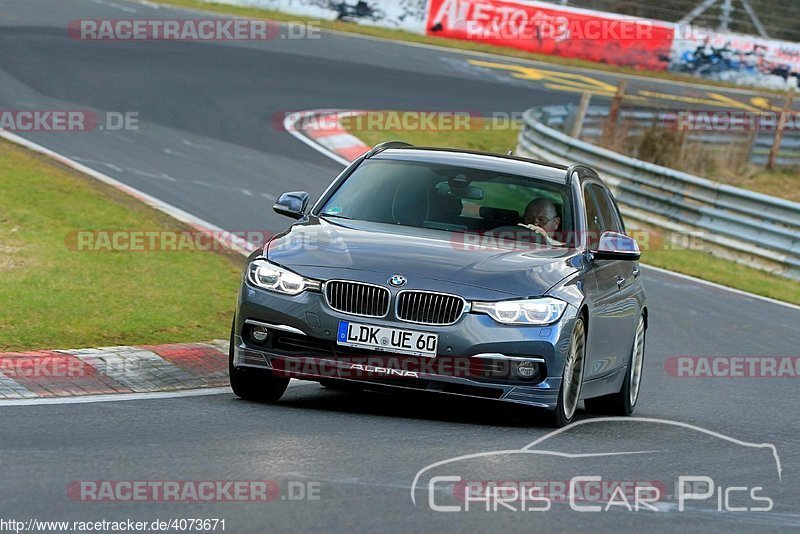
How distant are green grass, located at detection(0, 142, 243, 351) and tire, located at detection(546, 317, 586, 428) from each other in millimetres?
3297

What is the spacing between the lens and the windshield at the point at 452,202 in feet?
31.6

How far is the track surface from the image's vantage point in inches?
246

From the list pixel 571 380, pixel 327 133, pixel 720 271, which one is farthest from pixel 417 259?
pixel 327 133

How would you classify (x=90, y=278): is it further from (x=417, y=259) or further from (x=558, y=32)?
(x=558, y=32)

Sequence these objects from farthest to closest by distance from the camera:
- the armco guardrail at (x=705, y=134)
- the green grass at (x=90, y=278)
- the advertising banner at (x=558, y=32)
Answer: the advertising banner at (x=558, y=32)
the armco guardrail at (x=705, y=134)
the green grass at (x=90, y=278)

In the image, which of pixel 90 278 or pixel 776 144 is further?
pixel 776 144

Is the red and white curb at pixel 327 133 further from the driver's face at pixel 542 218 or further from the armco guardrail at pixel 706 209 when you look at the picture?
the driver's face at pixel 542 218

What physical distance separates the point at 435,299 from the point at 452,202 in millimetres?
1495

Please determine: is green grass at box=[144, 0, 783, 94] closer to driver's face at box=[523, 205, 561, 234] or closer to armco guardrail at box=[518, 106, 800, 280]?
armco guardrail at box=[518, 106, 800, 280]

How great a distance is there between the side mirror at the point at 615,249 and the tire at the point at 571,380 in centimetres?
69

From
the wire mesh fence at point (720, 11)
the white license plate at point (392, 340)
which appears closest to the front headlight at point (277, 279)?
the white license plate at point (392, 340)

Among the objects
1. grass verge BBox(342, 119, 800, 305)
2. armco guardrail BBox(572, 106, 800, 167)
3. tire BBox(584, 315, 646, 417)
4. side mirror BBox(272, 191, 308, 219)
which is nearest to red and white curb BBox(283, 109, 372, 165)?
armco guardrail BBox(572, 106, 800, 167)

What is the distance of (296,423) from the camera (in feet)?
26.7

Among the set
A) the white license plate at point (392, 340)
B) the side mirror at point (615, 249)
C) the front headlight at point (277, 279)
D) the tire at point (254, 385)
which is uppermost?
the side mirror at point (615, 249)
